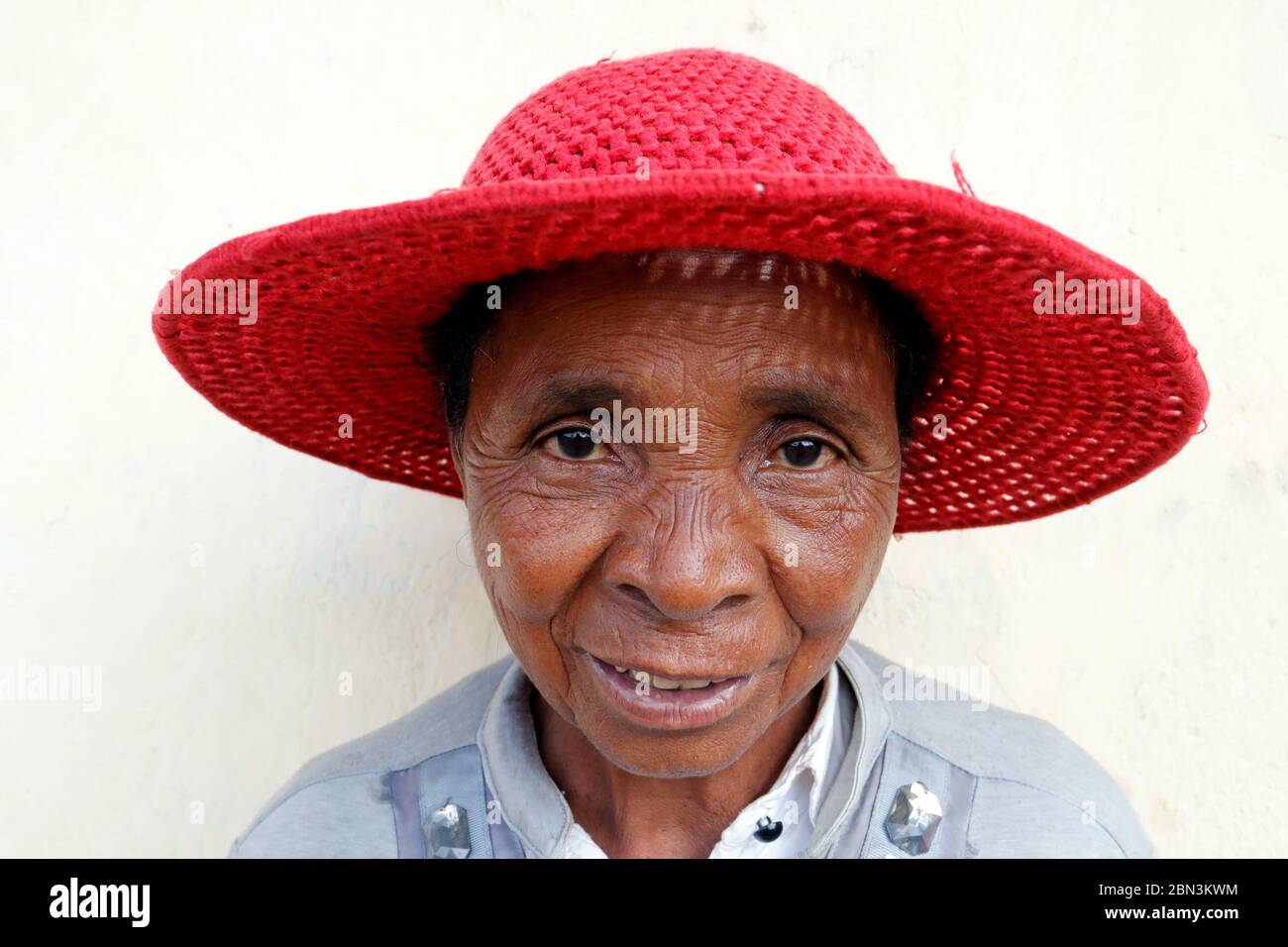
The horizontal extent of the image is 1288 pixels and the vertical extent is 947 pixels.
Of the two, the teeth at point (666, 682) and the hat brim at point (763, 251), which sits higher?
the hat brim at point (763, 251)

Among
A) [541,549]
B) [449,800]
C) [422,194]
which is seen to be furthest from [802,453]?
[422,194]

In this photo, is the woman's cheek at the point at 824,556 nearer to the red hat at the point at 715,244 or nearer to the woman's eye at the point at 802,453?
the woman's eye at the point at 802,453

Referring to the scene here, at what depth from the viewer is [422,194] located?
1.88 m

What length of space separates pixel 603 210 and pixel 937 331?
543 mm

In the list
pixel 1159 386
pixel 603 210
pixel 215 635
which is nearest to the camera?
pixel 603 210

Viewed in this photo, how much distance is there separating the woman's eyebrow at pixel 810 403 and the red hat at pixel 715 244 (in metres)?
0.13

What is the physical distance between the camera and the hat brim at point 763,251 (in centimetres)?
97

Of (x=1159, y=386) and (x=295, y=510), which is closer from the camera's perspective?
(x=1159, y=386)

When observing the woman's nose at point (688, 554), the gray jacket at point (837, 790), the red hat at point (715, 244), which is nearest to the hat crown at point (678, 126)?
the red hat at point (715, 244)

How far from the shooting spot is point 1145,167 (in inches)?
72.1

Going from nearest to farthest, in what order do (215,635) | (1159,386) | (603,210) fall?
(603,210)
(1159,386)
(215,635)

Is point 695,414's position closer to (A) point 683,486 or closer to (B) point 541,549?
(A) point 683,486

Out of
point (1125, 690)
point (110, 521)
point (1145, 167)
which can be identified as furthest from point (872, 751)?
point (110, 521)
